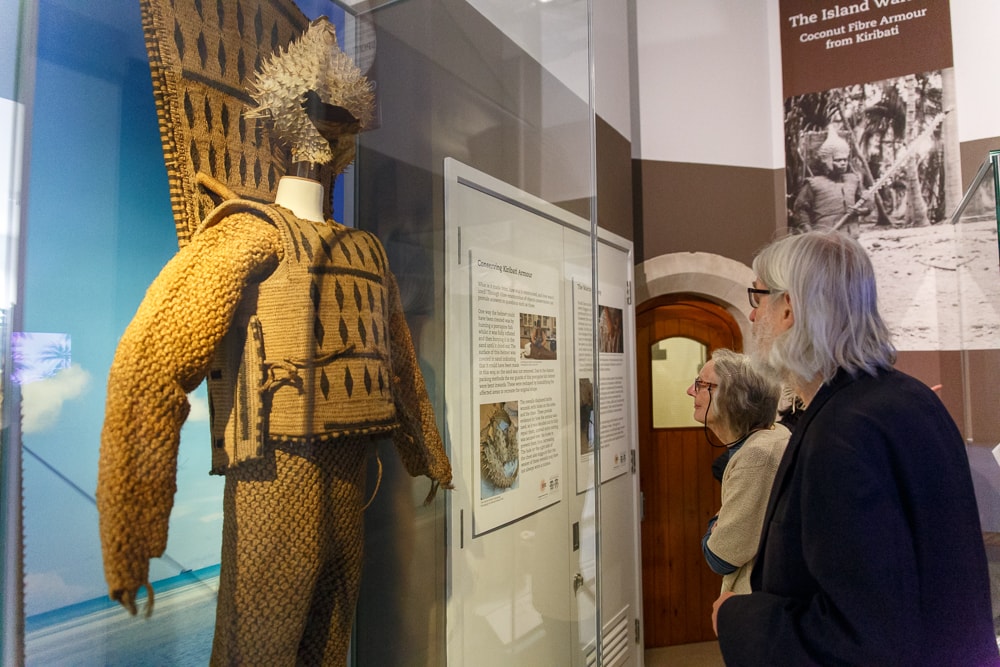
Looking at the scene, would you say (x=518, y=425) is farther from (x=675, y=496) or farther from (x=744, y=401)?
(x=675, y=496)

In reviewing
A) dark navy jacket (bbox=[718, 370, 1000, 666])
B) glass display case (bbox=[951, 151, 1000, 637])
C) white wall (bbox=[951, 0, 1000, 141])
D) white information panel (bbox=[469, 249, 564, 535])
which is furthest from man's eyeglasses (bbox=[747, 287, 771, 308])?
white wall (bbox=[951, 0, 1000, 141])

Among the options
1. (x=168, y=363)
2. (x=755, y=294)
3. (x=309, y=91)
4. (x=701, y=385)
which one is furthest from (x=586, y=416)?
(x=168, y=363)

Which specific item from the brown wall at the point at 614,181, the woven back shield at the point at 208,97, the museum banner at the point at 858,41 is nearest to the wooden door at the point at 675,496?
the brown wall at the point at 614,181

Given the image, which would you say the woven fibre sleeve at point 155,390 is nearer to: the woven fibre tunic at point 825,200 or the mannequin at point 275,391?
the mannequin at point 275,391

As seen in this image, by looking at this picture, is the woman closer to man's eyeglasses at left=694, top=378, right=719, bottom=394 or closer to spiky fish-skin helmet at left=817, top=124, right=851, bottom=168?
man's eyeglasses at left=694, top=378, right=719, bottom=394

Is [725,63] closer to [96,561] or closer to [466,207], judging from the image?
[466,207]

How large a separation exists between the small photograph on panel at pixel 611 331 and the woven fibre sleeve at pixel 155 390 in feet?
9.07

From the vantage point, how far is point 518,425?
2.21m

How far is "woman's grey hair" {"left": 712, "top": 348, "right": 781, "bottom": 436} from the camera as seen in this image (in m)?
2.24

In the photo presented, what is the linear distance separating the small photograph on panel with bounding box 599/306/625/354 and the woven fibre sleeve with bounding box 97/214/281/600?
9.07ft

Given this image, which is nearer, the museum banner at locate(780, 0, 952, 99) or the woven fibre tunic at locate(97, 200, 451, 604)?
the woven fibre tunic at locate(97, 200, 451, 604)

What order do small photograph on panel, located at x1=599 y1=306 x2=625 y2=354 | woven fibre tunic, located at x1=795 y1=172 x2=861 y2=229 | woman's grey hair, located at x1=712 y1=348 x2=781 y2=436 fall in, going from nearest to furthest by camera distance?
woman's grey hair, located at x1=712 y1=348 x2=781 y2=436 < small photograph on panel, located at x1=599 y1=306 x2=625 y2=354 < woven fibre tunic, located at x1=795 y1=172 x2=861 y2=229

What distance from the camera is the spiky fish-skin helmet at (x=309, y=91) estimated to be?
1.38m

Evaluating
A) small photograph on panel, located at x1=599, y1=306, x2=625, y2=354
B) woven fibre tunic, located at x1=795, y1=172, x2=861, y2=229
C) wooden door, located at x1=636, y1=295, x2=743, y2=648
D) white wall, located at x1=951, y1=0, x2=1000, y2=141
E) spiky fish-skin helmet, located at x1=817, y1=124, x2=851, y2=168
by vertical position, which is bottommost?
wooden door, located at x1=636, y1=295, x2=743, y2=648
